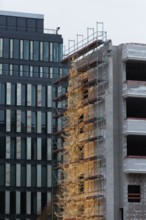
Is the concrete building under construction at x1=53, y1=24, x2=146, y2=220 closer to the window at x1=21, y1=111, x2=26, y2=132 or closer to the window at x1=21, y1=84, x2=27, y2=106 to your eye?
the window at x1=21, y1=111, x2=26, y2=132

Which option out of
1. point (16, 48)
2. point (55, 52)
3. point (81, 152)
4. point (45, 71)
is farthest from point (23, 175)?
point (81, 152)

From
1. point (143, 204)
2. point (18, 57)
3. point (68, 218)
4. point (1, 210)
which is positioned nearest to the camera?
point (143, 204)

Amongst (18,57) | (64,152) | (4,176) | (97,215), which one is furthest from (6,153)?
(97,215)

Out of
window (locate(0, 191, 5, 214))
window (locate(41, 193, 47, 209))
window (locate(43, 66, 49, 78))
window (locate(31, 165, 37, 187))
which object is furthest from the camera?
window (locate(43, 66, 49, 78))

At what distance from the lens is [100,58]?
6550cm

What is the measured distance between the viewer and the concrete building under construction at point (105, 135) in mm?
62875

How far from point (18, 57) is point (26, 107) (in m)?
11.9

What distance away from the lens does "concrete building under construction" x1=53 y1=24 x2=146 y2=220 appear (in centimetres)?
6288

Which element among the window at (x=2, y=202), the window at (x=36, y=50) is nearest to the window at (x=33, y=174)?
the window at (x=2, y=202)

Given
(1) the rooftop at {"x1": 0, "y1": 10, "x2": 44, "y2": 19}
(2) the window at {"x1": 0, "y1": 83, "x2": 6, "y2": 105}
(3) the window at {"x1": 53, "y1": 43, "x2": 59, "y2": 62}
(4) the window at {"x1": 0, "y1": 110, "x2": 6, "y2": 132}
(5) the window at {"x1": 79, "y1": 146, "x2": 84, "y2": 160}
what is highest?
(1) the rooftop at {"x1": 0, "y1": 10, "x2": 44, "y2": 19}

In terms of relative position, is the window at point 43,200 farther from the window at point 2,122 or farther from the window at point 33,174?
the window at point 2,122

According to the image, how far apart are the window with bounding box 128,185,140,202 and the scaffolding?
2.18m

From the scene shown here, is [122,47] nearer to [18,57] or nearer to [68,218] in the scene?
[68,218]

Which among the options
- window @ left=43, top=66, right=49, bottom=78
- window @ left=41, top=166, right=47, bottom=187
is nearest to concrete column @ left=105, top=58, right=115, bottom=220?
window @ left=41, top=166, right=47, bottom=187
